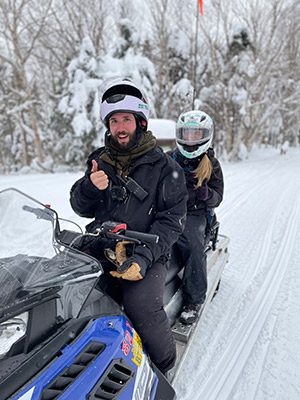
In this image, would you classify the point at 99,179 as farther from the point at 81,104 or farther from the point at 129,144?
the point at 81,104

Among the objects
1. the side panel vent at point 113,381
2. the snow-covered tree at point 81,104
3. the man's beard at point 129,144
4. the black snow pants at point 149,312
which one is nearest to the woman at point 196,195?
the black snow pants at point 149,312

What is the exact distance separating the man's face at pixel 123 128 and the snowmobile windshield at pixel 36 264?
1.98ft

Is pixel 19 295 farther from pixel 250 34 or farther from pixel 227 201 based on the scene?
pixel 250 34

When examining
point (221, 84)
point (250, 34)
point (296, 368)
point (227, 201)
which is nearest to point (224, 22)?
point (250, 34)

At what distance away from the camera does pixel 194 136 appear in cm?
282

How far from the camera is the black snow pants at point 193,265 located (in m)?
2.50

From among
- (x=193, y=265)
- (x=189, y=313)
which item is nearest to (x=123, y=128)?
(x=193, y=265)

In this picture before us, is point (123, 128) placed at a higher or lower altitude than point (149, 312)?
higher

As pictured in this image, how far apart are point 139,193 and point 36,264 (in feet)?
2.37

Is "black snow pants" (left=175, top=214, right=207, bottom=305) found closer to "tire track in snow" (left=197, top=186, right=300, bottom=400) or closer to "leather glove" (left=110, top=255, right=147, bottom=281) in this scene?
"tire track in snow" (left=197, top=186, right=300, bottom=400)

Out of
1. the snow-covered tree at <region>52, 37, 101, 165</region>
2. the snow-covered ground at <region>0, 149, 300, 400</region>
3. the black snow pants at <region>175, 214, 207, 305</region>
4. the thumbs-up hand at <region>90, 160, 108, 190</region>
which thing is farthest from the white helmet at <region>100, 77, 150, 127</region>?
the snow-covered tree at <region>52, 37, 101, 165</region>

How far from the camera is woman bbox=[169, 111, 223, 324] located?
2.51m

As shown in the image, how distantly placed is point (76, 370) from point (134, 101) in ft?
4.49

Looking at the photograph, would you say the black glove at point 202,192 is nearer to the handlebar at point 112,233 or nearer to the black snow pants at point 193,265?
the black snow pants at point 193,265
